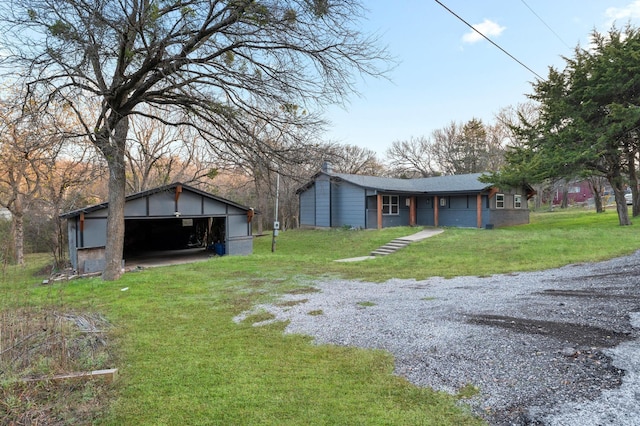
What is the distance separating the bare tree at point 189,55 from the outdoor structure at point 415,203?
37.7 feet

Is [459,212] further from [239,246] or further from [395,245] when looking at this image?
[239,246]

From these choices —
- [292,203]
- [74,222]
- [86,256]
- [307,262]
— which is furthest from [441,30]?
[292,203]

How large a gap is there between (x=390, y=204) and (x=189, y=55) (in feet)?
51.7

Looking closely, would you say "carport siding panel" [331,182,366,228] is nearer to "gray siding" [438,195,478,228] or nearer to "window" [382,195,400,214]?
"window" [382,195,400,214]

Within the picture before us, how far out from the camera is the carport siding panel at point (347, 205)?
2123 centimetres

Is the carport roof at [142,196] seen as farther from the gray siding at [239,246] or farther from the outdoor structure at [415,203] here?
the outdoor structure at [415,203]

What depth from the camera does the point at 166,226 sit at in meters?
20.2

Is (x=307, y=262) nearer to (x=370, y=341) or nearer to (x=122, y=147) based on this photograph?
(x=122, y=147)

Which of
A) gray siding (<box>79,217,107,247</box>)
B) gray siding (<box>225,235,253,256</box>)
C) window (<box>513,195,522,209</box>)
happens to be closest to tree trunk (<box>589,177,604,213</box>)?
window (<box>513,195,522,209</box>)

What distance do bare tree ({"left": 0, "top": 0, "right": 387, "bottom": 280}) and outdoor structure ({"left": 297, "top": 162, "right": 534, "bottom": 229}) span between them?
1149 centimetres

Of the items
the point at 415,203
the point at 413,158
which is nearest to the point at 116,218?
the point at 415,203

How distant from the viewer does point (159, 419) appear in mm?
2760

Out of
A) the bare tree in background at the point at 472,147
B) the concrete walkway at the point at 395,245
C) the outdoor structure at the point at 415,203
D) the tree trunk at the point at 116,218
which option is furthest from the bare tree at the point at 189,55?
the bare tree in background at the point at 472,147

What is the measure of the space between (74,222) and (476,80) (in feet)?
53.9
